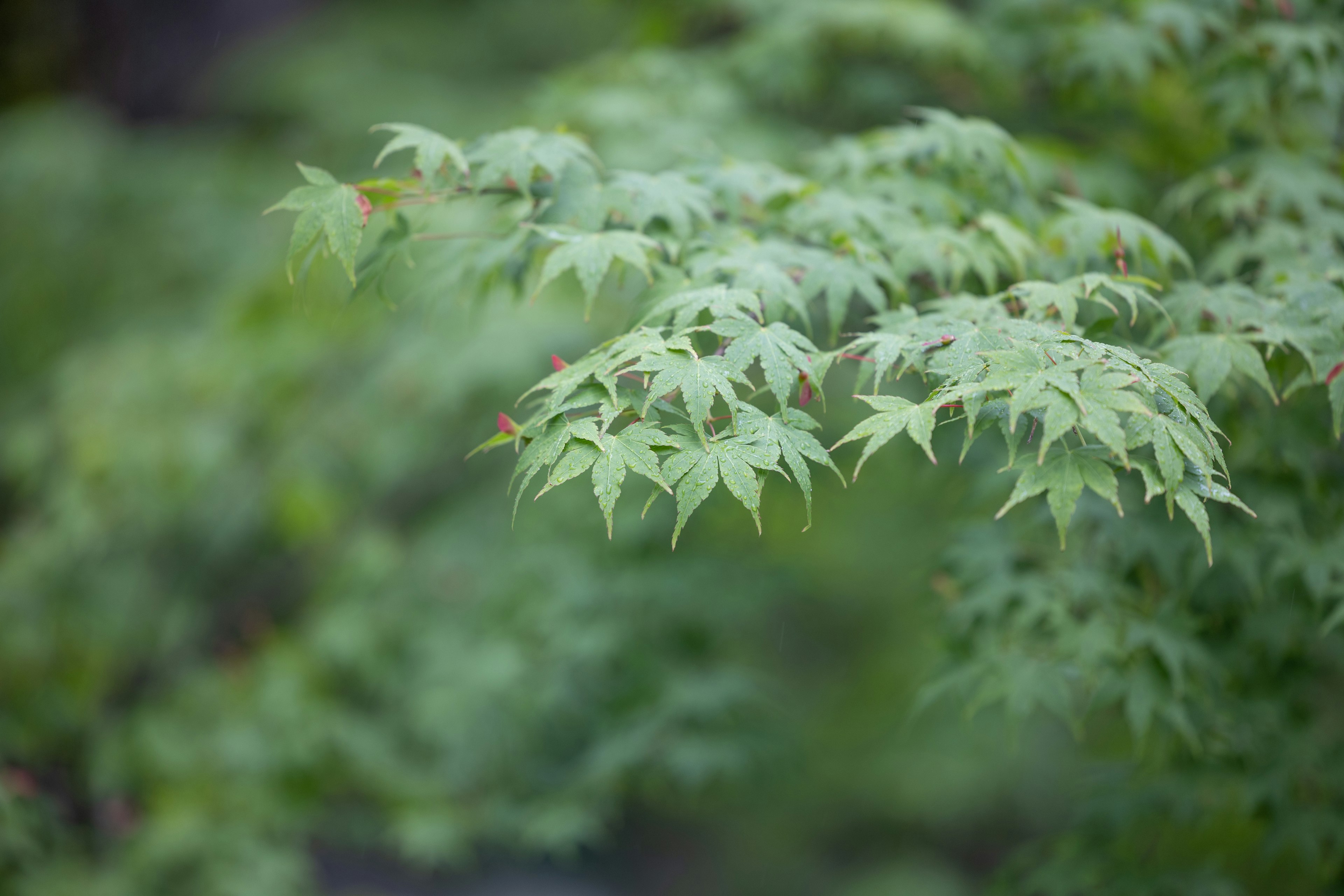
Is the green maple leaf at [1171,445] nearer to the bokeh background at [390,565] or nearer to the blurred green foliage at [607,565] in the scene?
the blurred green foliage at [607,565]

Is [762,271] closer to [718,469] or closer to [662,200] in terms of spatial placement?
[662,200]

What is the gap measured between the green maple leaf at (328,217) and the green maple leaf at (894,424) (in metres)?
1.01

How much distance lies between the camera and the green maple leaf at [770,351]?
151 cm

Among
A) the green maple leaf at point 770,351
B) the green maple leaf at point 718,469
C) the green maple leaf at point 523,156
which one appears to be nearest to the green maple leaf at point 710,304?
the green maple leaf at point 770,351

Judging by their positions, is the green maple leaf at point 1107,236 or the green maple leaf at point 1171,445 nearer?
the green maple leaf at point 1171,445

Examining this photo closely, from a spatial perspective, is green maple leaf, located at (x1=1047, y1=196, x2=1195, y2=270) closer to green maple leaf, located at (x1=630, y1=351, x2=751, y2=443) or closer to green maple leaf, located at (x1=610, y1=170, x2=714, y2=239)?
green maple leaf, located at (x1=610, y1=170, x2=714, y2=239)

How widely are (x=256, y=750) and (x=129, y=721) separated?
0.69 metres

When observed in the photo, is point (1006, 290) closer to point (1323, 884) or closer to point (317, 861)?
point (1323, 884)

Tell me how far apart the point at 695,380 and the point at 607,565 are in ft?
7.09

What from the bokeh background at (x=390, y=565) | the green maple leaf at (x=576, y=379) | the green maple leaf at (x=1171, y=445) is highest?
the green maple leaf at (x=576, y=379)

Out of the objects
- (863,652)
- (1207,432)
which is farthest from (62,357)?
(1207,432)

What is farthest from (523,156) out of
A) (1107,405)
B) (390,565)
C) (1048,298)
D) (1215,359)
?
(390,565)

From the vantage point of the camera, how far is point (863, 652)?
220 inches

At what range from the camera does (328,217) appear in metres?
1.70
